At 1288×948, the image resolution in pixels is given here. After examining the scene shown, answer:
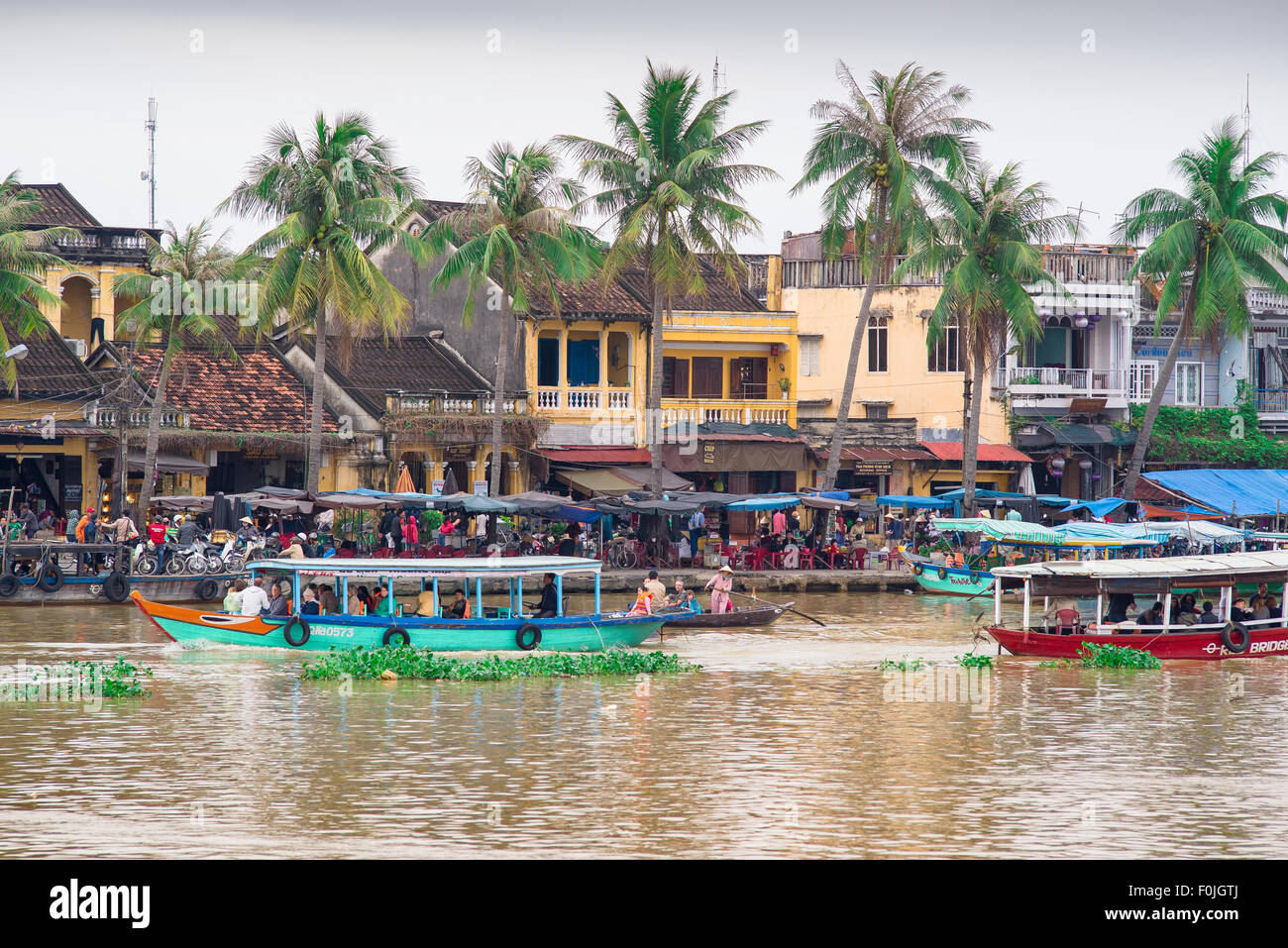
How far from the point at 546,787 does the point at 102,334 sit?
33592 mm

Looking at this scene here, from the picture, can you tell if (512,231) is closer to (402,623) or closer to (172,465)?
(172,465)

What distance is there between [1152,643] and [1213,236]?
25.3 m

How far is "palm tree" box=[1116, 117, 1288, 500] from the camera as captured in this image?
160 ft

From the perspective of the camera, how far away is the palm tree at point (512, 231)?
43688mm

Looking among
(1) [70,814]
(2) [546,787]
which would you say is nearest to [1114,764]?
(2) [546,787]

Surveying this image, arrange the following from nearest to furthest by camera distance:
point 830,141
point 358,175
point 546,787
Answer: point 546,787 < point 358,175 < point 830,141

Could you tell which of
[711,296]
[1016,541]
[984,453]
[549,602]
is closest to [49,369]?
[711,296]

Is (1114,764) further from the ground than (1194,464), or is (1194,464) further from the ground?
(1194,464)

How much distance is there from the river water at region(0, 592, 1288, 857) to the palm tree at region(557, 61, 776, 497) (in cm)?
1788

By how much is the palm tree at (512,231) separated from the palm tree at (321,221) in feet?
8.29

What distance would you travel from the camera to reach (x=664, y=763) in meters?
19.3

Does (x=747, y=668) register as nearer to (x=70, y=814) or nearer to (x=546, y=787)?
(x=546, y=787)

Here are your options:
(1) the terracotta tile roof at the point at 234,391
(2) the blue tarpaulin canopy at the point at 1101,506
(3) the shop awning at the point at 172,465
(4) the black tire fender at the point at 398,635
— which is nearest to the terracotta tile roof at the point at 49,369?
(1) the terracotta tile roof at the point at 234,391
